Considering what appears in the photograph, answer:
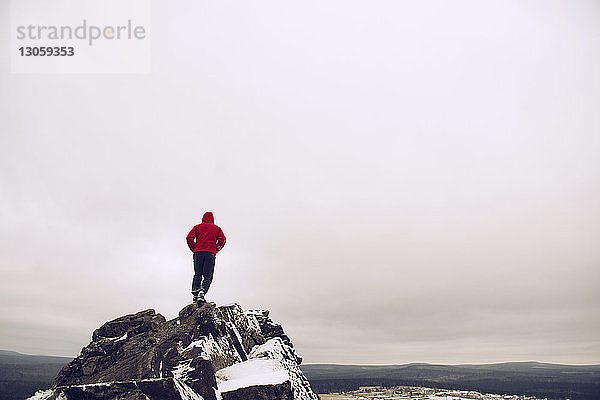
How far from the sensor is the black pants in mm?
21281

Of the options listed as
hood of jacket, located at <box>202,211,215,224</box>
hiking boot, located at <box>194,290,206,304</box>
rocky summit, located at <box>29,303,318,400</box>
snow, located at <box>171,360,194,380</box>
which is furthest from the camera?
hood of jacket, located at <box>202,211,215,224</box>

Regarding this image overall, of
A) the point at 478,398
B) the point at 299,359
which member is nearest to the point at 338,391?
the point at 478,398

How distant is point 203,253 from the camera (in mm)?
21266

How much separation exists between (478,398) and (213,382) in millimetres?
180029

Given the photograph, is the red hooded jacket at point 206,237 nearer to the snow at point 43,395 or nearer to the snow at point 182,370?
the snow at point 182,370

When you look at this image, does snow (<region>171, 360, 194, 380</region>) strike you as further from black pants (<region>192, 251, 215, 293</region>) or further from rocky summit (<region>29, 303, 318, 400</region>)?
black pants (<region>192, 251, 215, 293</region>)


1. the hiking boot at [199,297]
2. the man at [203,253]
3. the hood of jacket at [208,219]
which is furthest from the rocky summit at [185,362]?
the hood of jacket at [208,219]

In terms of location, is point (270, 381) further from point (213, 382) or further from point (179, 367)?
point (179, 367)

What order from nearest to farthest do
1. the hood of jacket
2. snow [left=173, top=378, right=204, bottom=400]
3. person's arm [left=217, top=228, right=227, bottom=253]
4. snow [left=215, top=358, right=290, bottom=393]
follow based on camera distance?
snow [left=173, top=378, right=204, bottom=400] < snow [left=215, top=358, right=290, bottom=393] < person's arm [left=217, top=228, right=227, bottom=253] < the hood of jacket

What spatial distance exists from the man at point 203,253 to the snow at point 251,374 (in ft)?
14.9

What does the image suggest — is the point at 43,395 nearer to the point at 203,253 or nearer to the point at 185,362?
the point at 185,362

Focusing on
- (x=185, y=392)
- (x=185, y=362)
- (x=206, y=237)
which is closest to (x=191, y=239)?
(x=206, y=237)

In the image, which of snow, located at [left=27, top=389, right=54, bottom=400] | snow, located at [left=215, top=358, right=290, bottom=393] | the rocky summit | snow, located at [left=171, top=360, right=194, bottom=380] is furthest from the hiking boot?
snow, located at [left=27, top=389, right=54, bottom=400]

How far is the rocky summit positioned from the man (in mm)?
1175
